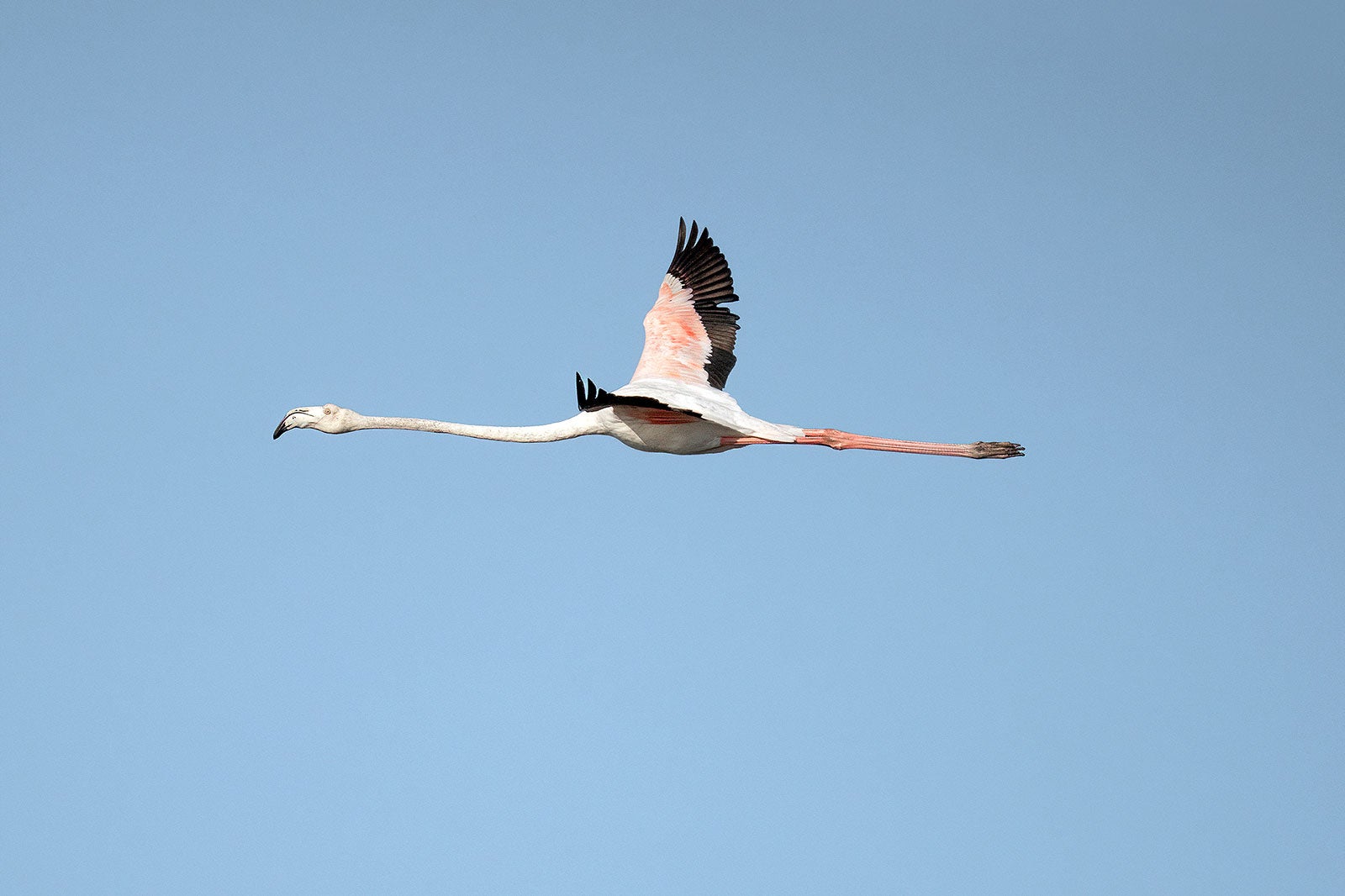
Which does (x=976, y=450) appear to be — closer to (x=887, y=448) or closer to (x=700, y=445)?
(x=887, y=448)

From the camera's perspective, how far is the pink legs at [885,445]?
22.5m

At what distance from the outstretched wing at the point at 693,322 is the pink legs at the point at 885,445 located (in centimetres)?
164

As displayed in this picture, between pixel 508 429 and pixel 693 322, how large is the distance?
457 cm

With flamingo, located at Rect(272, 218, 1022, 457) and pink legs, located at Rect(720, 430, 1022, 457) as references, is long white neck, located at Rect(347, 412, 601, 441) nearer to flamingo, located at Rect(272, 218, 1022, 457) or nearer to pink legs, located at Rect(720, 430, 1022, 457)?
flamingo, located at Rect(272, 218, 1022, 457)

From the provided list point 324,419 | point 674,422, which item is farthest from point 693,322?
point 324,419

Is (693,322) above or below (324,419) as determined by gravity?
above

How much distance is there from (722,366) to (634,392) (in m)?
3.43

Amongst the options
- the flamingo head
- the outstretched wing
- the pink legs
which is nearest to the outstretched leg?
the pink legs

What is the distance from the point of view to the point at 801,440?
2283cm

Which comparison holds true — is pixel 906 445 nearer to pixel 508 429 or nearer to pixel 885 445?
pixel 885 445

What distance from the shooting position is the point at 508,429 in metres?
22.1

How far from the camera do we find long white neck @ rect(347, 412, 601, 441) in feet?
72.2

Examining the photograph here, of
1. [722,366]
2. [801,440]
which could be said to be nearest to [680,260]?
[722,366]

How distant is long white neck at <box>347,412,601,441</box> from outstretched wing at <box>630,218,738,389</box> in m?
1.66
